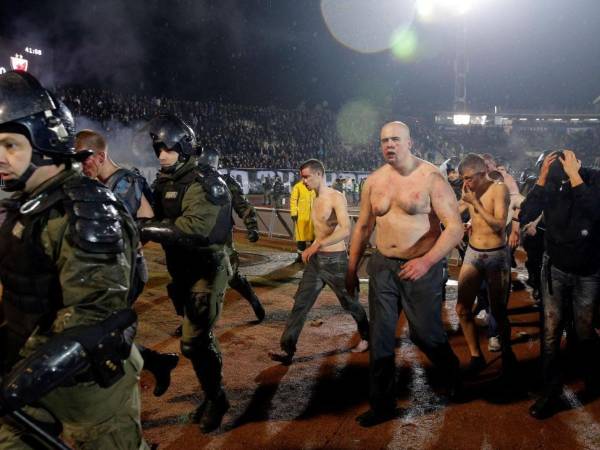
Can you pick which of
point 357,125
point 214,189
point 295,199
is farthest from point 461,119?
point 214,189

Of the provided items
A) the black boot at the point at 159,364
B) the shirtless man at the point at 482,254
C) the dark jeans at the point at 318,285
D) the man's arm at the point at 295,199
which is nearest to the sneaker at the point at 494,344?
the shirtless man at the point at 482,254

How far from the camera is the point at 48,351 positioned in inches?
66.8

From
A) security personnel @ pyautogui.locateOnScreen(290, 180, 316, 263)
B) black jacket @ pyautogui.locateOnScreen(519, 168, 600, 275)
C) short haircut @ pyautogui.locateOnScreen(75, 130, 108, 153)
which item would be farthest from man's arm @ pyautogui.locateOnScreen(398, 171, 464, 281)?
security personnel @ pyautogui.locateOnScreen(290, 180, 316, 263)

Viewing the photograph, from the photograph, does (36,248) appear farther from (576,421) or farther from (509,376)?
(509,376)

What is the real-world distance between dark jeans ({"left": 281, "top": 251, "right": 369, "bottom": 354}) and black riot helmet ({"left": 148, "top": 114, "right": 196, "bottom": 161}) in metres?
2.02

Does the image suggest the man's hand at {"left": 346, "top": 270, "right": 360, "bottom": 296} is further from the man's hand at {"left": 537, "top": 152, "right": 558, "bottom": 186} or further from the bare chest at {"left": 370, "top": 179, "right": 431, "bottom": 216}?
the man's hand at {"left": 537, "top": 152, "right": 558, "bottom": 186}

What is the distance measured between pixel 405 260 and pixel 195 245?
1619 mm

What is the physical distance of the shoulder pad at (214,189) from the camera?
362 centimetres

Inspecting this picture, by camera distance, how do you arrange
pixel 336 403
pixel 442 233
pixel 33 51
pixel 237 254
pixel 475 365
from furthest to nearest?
1. pixel 33 51
2. pixel 237 254
3. pixel 475 365
4. pixel 336 403
5. pixel 442 233

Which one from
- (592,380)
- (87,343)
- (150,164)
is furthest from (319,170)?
(150,164)

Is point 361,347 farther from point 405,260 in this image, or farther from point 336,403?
point 405,260

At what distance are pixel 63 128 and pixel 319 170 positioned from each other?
3.87 meters

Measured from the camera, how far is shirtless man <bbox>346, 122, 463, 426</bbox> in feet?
12.7

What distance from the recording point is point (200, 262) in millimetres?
3791
